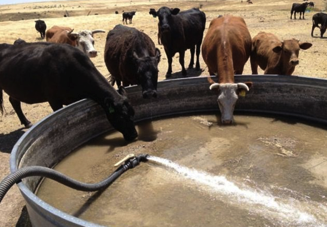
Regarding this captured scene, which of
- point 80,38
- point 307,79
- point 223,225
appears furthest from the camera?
A: point 80,38

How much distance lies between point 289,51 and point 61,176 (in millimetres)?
4832

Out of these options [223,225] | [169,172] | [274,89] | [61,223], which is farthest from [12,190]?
[274,89]

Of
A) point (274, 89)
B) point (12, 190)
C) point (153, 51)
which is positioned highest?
point (153, 51)

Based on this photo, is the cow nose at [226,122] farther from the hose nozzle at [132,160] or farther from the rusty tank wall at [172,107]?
the hose nozzle at [132,160]

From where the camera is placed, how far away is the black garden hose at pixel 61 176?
279cm

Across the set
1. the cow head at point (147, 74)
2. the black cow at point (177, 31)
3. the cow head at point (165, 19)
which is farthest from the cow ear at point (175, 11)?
the cow head at point (147, 74)

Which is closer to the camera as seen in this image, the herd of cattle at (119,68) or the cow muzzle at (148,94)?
the herd of cattle at (119,68)

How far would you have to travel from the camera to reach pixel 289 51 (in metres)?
6.12

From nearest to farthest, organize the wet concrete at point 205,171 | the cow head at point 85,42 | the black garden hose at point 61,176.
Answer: the black garden hose at point 61,176, the wet concrete at point 205,171, the cow head at point 85,42

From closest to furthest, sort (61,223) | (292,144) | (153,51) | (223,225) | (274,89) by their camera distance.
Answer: (61,223), (223,225), (292,144), (274,89), (153,51)

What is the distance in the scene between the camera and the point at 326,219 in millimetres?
3461

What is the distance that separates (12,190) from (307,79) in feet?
17.2

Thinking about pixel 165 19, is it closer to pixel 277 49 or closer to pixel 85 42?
pixel 85 42

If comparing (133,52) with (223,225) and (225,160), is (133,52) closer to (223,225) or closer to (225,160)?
(225,160)
